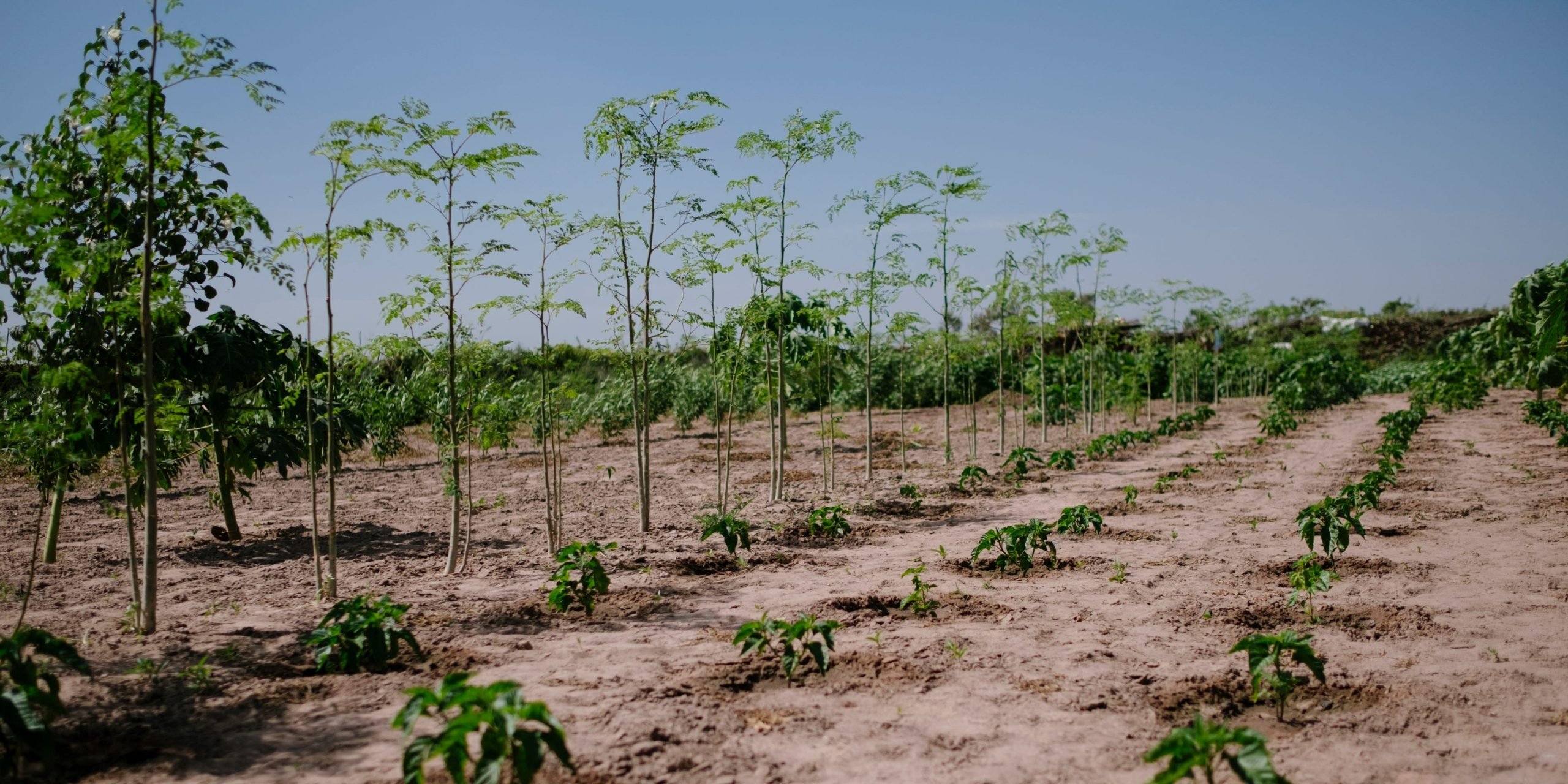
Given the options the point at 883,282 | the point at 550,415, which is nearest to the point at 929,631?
the point at 550,415

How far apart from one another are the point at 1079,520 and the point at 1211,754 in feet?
16.6

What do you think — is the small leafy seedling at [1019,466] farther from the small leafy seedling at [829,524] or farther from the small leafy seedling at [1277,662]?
the small leafy seedling at [1277,662]

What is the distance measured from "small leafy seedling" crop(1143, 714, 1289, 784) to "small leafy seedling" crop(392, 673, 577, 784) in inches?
79.7

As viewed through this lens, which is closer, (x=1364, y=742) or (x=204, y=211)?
(x=1364, y=742)

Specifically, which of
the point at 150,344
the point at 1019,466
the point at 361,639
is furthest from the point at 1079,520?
the point at 150,344

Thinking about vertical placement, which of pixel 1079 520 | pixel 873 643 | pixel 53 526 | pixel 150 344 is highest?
pixel 150 344

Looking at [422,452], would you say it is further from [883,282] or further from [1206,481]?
[1206,481]

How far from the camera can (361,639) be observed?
4535 millimetres

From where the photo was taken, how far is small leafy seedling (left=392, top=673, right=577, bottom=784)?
2.91m

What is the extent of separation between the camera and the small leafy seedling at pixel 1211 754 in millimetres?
2832

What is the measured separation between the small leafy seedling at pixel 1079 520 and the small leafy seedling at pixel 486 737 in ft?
18.4

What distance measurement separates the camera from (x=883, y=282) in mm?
12000

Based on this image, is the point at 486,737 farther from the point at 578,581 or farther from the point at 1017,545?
the point at 1017,545

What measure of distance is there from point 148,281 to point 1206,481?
37.9 feet
